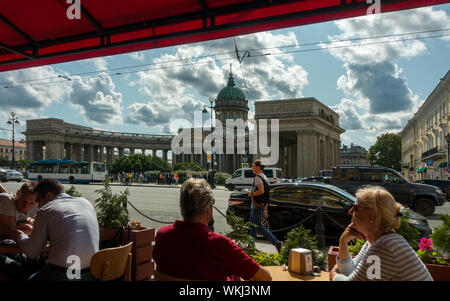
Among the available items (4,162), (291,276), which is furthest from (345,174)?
(4,162)

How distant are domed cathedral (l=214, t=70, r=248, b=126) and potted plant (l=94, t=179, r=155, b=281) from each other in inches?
4283

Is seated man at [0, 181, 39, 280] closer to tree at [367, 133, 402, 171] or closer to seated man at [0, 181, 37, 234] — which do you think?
seated man at [0, 181, 37, 234]

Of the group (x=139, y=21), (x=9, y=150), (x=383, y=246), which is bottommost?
(x=383, y=246)

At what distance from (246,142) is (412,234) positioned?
267 feet

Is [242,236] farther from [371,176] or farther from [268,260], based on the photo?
[371,176]

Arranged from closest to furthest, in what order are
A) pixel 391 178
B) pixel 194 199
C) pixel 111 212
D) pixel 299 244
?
pixel 194 199 → pixel 299 244 → pixel 111 212 → pixel 391 178

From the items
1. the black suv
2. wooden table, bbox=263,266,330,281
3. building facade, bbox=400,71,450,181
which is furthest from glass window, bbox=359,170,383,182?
building facade, bbox=400,71,450,181

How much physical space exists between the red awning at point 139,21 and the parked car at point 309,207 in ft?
16.7

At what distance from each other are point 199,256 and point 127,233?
7.91ft

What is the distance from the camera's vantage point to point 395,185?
47.9ft

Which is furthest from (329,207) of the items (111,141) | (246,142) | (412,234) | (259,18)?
(111,141)

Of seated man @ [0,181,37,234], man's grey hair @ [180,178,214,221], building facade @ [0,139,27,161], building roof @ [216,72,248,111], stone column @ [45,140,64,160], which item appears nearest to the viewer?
man's grey hair @ [180,178,214,221]

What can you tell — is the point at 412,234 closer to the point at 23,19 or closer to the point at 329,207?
the point at 329,207

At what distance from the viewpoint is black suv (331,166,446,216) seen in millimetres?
14055
